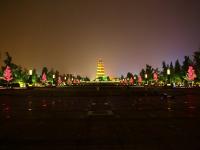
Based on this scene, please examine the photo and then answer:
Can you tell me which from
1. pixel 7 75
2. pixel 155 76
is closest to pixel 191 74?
pixel 7 75

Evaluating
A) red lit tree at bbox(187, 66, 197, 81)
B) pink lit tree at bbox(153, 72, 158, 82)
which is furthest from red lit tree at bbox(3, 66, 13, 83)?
pink lit tree at bbox(153, 72, 158, 82)

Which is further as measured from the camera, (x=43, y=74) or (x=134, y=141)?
(x=43, y=74)

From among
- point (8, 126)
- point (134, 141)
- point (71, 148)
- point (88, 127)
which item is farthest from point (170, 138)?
point (8, 126)

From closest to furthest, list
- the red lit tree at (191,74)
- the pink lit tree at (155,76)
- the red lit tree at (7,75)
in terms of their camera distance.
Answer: the red lit tree at (191,74)
the red lit tree at (7,75)
the pink lit tree at (155,76)

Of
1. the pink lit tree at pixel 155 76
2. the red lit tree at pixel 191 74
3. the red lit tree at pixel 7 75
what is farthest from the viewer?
the pink lit tree at pixel 155 76

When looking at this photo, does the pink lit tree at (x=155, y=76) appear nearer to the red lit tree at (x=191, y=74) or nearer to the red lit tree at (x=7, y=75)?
the red lit tree at (x=191, y=74)

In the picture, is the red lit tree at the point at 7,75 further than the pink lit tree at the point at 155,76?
No

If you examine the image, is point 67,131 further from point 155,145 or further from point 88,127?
point 155,145

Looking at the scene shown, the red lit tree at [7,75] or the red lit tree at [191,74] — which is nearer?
the red lit tree at [191,74]

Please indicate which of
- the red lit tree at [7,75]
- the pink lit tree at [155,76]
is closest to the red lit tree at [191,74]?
the red lit tree at [7,75]

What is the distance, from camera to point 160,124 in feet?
68.0

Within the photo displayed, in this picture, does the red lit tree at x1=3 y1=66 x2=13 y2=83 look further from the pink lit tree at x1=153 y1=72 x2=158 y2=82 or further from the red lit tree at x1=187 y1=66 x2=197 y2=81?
the pink lit tree at x1=153 y1=72 x2=158 y2=82

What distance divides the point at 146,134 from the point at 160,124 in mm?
4068

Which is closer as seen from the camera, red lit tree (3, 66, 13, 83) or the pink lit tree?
red lit tree (3, 66, 13, 83)
